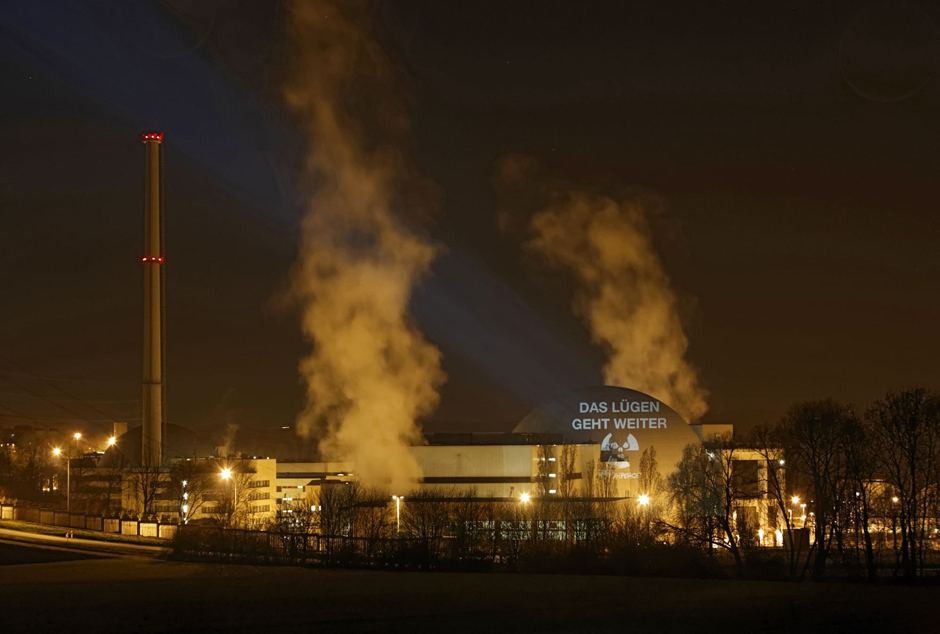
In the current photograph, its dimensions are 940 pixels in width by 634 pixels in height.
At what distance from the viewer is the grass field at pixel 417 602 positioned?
3222 centimetres

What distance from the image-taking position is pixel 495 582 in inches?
1731

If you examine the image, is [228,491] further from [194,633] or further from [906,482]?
[194,633]

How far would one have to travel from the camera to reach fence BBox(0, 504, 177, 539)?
62.8m

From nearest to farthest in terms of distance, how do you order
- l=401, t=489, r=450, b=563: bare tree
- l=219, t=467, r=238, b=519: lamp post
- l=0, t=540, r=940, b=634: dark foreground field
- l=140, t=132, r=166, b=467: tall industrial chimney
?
l=0, t=540, r=940, b=634: dark foreground field, l=401, t=489, r=450, b=563: bare tree, l=219, t=467, r=238, b=519: lamp post, l=140, t=132, r=166, b=467: tall industrial chimney

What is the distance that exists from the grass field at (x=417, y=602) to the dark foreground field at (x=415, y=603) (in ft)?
0.14

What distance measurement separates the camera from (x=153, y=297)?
87875mm

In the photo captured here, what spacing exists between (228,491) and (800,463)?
43.3 m

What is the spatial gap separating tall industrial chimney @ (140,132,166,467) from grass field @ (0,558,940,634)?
41979 millimetres

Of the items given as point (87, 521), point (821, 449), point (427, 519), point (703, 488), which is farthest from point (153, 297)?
point (821, 449)

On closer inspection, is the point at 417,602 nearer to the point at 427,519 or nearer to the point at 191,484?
the point at 427,519

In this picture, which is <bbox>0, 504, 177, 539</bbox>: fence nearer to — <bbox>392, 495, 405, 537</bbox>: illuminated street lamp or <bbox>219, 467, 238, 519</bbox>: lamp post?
<bbox>219, 467, 238, 519</bbox>: lamp post

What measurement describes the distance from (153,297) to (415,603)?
5710 cm

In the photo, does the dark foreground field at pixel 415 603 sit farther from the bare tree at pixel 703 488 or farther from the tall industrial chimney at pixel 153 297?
the tall industrial chimney at pixel 153 297

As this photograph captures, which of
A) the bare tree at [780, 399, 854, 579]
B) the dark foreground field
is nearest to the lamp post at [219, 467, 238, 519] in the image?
the dark foreground field
